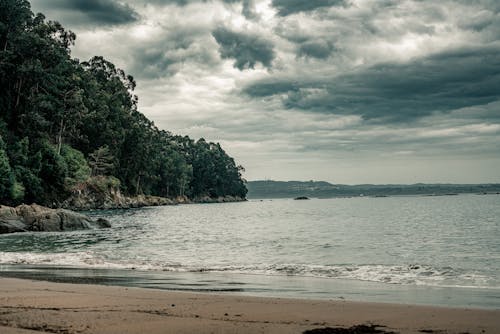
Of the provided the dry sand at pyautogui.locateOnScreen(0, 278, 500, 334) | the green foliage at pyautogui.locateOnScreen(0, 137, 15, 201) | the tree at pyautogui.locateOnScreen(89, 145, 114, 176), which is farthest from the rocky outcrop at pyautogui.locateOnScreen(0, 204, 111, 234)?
the tree at pyautogui.locateOnScreen(89, 145, 114, 176)

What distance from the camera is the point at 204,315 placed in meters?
8.08

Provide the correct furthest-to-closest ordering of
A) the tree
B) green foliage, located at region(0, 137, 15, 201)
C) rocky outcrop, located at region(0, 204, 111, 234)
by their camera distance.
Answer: the tree < green foliage, located at region(0, 137, 15, 201) < rocky outcrop, located at region(0, 204, 111, 234)

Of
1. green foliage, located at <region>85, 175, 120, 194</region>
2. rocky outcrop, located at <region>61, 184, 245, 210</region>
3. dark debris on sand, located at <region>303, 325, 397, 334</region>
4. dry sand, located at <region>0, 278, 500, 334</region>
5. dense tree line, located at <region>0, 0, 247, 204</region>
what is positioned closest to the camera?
dark debris on sand, located at <region>303, 325, 397, 334</region>

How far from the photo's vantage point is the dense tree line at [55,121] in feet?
199

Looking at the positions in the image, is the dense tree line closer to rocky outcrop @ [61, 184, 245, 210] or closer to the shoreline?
rocky outcrop @ [61, 184, 245, 210]

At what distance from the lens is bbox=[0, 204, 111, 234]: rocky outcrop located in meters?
36.8

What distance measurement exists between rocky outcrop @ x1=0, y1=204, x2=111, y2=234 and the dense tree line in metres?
13.3

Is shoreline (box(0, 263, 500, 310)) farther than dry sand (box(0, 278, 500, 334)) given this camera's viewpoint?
Yes

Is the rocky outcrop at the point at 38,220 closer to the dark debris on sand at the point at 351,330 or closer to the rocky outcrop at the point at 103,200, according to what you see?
the dark debris on sand at the point at 351,330

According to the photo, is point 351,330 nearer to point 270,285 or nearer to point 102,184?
point 270,285

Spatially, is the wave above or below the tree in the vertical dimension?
below

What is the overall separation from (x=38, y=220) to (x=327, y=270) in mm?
29163

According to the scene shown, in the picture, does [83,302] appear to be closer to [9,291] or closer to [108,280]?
[9,291]

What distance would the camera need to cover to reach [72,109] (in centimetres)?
7575
